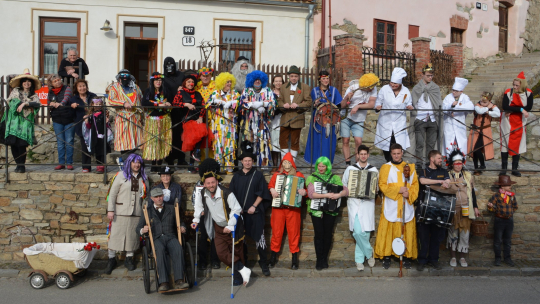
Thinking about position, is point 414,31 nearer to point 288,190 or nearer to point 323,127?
point 323,127

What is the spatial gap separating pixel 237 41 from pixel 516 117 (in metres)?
7.94

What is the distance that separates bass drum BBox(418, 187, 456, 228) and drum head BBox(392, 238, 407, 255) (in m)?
0.45

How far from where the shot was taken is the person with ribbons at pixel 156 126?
7.63 metres

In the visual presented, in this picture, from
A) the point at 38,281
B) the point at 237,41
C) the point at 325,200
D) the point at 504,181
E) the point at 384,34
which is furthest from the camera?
the point at 384,34

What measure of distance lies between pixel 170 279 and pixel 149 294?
0.32 meters

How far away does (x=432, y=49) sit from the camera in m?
16.0

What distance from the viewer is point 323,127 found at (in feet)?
25.3

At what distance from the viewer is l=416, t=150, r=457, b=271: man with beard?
23.1 ft

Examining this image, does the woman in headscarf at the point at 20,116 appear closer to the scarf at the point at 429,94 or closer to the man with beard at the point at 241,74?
the man with beard at the point at 241,74

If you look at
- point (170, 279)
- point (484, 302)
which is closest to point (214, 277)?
point (170, 279)

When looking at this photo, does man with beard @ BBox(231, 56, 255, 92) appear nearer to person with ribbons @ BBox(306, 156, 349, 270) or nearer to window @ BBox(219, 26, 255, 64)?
person with ribbons @ BBox(306, 156, 349, 270)

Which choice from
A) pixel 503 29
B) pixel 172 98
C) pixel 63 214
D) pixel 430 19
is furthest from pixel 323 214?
pixel 503 29

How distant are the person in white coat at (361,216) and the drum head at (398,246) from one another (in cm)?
36

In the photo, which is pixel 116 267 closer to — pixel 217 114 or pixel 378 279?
pixel 217 114
